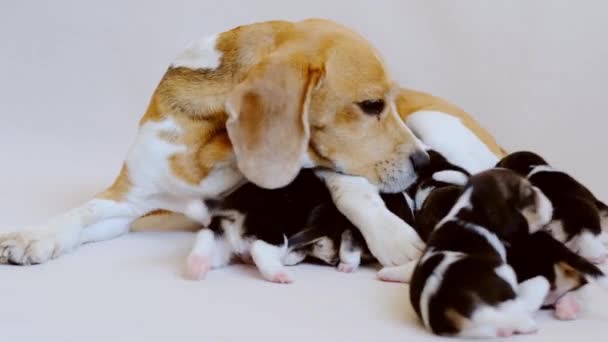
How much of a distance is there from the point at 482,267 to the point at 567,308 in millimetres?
348

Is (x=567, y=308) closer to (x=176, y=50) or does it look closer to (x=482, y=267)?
(x=482, y=267)

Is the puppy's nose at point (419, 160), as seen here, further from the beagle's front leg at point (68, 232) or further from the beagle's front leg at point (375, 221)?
the beagle's front leg at point (68, 232)

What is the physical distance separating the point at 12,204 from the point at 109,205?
0.68 m

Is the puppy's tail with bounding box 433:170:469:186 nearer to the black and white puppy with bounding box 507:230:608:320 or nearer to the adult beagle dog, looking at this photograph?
the adult beagle dog

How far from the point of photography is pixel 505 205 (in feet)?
8.51

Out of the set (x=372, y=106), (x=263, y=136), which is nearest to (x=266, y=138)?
(x=263, y=136)

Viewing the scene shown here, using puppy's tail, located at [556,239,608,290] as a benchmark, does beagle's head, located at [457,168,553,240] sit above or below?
above

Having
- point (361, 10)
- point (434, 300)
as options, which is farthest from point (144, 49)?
point (434, 300)

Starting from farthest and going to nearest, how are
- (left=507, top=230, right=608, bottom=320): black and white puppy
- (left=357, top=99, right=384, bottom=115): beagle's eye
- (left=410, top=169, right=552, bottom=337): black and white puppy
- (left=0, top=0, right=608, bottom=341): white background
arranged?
(left=0, top=0, right=608, bottom=341): white background < (left=357, top=99, right=384, bottom=115): beagle's eye < (left=507, top=230, right=608, bottom=320): black and white puppy < (left=410, top=169, right=552, bottom=337): black and white puppy

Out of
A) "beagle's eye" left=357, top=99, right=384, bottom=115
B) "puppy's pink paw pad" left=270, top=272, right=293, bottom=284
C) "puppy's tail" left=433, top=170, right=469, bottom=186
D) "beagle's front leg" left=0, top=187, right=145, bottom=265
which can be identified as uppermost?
"beagle's eye" left=357, top=99, right=384, bottom=115

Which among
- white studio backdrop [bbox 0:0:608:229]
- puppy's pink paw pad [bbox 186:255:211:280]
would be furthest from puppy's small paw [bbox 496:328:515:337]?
white studio backdrop [bbox 0:0:608:229]

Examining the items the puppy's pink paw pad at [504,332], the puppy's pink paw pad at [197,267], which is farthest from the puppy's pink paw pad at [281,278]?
the puppy's pink paw pad at [504,332]

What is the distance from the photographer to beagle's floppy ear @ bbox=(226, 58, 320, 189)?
9.96 feet

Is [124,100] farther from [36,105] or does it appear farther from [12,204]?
[12,204]
